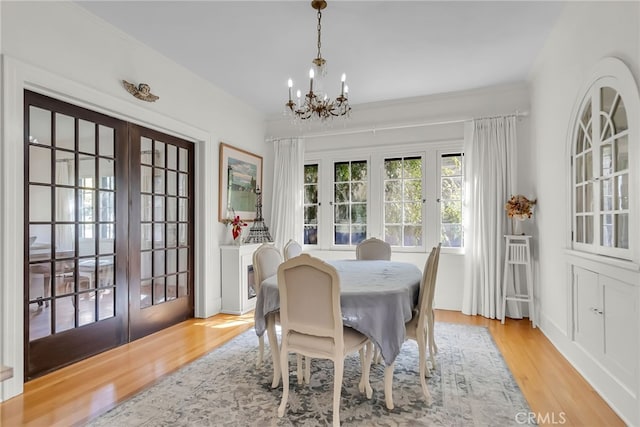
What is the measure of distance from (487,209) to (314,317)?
3.08 metres

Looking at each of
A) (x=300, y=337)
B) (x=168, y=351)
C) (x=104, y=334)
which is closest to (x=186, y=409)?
(x=300, y=337)

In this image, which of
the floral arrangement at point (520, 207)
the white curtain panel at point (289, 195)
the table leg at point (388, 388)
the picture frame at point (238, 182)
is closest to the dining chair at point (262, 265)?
the table leg at point (388, 388)

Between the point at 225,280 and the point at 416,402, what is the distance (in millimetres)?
2912

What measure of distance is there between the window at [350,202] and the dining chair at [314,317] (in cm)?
293

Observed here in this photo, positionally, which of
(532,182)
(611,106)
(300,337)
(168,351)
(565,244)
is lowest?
(168,351)

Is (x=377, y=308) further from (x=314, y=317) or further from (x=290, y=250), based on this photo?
(x=290, y=250)

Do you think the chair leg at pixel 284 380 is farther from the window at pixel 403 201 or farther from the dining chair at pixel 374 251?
the window at pixel 403 201

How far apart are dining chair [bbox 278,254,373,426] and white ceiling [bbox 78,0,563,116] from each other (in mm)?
2076

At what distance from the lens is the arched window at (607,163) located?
1973 millimetres

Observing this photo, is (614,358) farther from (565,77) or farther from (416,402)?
(565,77)

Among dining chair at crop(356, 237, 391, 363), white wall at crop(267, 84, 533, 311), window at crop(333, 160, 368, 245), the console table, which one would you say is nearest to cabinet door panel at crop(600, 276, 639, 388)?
dining chair at crop(356, 237, 391, 363)

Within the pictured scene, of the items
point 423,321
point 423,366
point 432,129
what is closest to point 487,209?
point 432,129

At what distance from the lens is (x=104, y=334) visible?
305cm

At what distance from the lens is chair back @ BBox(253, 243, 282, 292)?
110 inches
